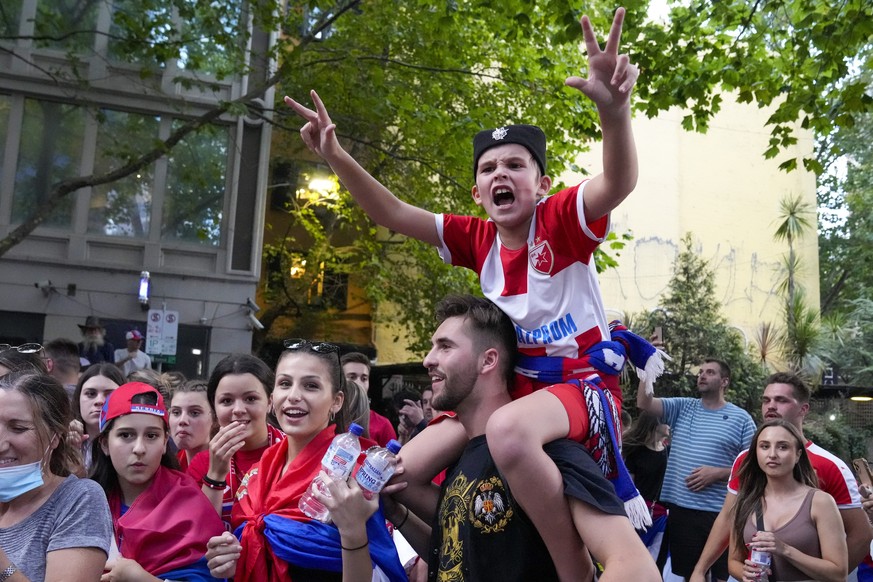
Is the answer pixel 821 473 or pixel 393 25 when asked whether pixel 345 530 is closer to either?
pixel 821 473

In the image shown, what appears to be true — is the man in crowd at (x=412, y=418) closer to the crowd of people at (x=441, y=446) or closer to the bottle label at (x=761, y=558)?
the bottle label at (x=761, y=558)

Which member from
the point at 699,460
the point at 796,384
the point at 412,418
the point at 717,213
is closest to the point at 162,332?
the point at 412,418

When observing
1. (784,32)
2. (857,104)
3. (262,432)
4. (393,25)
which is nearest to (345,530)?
(262,432)

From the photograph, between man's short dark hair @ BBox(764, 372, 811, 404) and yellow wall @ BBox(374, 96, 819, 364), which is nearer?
man's short dark hair @ BBox(764, 372, 811, 404)

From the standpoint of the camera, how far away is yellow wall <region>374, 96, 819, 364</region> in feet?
91.0

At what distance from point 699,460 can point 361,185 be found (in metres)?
5.00

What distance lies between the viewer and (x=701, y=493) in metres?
7.97

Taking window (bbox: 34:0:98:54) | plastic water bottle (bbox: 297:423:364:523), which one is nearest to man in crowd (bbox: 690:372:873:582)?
plastic water bottle (bbox: 297:423:364:523)

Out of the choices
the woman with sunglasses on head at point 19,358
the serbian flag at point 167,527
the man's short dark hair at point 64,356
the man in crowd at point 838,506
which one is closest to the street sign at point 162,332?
the man's short dark hair at point 64,356

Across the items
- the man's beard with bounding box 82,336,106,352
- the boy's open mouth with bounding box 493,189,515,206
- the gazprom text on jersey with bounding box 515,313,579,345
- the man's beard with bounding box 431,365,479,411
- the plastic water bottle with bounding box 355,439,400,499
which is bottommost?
the plastic water bottle with bounding box 355,439,400,499

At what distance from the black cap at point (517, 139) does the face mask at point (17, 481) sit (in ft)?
7.18

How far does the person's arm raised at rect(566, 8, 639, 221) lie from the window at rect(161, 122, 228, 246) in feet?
53.1

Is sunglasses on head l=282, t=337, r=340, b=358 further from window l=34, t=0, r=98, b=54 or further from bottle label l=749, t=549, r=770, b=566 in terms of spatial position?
window l=34, t=0, r=98, b=54

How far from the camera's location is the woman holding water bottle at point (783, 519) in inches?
223
